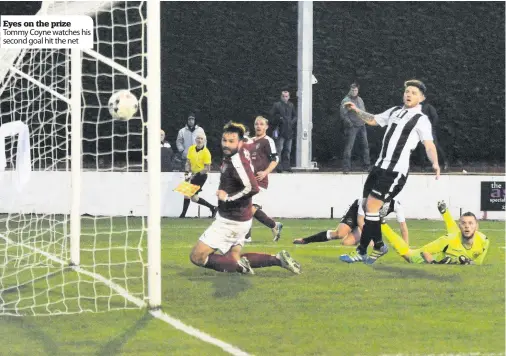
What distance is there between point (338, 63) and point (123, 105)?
1805 centimetres

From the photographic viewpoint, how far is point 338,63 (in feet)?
90.8

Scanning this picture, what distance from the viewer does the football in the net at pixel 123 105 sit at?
10.1 m

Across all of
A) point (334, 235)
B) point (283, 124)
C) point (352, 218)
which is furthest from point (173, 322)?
point (283, 124)

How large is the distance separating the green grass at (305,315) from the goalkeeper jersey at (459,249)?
201 mm

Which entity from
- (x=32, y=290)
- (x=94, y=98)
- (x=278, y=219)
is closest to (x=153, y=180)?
(x=32, y=290)

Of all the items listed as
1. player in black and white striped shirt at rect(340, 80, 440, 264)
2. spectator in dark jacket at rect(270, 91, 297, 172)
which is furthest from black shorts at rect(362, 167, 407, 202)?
spectator in dark jacket at rect(270, 91, 297, 172)

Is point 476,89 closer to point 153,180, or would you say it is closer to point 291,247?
point 291,247

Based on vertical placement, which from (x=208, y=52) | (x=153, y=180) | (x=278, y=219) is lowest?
(x=278, y=219)

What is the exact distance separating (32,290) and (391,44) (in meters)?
18.4

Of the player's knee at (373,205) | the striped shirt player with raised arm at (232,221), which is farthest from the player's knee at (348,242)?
the striped shirt player with raised arm at (232,221)

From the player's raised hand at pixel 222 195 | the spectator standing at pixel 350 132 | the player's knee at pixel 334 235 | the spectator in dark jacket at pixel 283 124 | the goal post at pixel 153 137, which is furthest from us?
the spectator in dark jacket at pixel 283 124

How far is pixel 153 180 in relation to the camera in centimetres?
932

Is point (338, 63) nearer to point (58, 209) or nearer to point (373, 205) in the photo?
point (58, 209)

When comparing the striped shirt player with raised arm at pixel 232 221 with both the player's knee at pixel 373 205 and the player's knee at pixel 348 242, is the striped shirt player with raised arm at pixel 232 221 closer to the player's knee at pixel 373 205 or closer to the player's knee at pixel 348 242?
the player's knee at pixel 373 205
